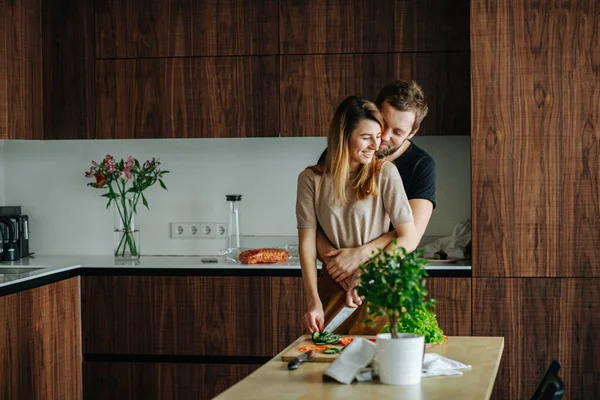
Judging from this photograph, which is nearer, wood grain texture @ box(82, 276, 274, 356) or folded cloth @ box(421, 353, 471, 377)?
folded cloth @ box(421, 353, 471, 377)

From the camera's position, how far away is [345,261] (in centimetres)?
254

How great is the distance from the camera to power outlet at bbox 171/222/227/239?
4520mm

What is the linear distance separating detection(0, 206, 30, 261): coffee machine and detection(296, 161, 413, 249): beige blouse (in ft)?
6.93

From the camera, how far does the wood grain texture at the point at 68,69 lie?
13.9 feet

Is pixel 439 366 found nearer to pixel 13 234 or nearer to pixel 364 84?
pixel 364 84

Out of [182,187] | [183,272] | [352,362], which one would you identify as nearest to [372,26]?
[182,187]

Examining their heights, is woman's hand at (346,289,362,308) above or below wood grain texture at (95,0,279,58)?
below

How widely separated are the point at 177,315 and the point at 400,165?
153cm

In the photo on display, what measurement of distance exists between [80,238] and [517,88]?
7.90 feet

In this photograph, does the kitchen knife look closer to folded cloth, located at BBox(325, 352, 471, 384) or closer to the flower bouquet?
folded cloth, located at BBox(325, 352, 471, 384)

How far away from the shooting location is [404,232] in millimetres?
2518

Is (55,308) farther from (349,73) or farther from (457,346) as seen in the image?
(457,346)

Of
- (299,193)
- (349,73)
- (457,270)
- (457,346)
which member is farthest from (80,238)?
(457,346)

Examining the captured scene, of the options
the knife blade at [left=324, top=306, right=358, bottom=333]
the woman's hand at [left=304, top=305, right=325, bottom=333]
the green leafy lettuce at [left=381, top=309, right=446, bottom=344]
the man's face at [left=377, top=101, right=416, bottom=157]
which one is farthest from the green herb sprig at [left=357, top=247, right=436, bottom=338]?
the man's face at [left=377, top=101, right=416, bottom=157]
